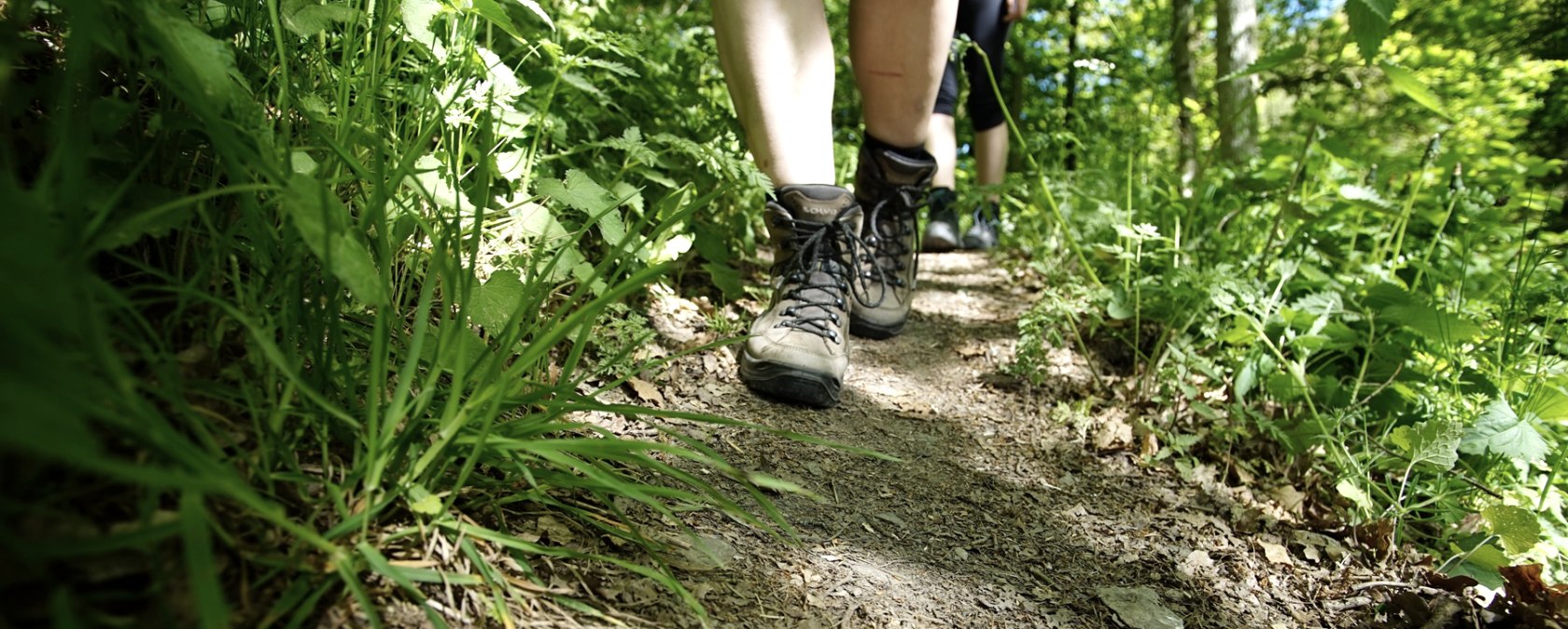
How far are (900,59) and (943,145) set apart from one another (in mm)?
1367

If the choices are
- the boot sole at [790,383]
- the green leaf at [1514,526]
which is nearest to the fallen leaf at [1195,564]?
the green leaf at [1514,526]

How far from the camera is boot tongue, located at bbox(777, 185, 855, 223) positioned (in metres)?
1.80

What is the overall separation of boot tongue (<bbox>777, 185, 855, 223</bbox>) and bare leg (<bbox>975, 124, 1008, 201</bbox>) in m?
1.89

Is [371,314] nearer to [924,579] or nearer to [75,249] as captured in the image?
[75,249]

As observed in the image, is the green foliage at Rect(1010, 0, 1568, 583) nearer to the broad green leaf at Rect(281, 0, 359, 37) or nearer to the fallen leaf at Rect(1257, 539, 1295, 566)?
the fallen leaf at Rect(1257, 539, 1295, 566)

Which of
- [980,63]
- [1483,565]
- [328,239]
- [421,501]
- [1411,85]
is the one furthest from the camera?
[980,63]

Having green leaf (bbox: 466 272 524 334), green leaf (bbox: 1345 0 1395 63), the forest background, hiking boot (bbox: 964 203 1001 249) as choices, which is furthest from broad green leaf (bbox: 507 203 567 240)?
hiking boot (bbox: 964 203 1001 249)

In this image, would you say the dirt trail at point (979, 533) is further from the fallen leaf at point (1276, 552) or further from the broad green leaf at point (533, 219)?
the broad green leaf at point (533, 219)

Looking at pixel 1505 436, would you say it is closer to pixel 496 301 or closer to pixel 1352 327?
pixel 1352 327

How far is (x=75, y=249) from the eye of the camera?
0.66 m

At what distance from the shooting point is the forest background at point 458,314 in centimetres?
67

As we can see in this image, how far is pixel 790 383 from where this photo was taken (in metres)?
1.62

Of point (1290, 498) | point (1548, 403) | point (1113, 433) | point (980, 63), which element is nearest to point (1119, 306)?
point (1113, 433)

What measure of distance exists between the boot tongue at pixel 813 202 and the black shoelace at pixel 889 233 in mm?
317
